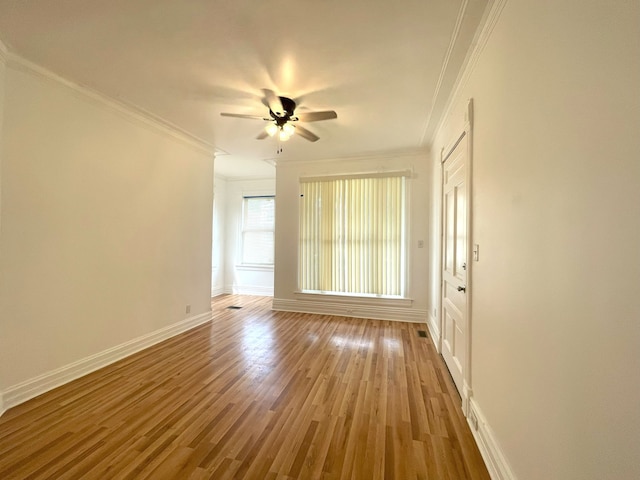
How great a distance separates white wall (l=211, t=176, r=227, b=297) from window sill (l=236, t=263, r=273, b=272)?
46cm

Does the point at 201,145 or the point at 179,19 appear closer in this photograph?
the point at 179,19

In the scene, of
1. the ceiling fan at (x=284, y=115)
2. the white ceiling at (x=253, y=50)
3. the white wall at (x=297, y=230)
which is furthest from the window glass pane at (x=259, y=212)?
the ceiling fan at (x=284, y=115)

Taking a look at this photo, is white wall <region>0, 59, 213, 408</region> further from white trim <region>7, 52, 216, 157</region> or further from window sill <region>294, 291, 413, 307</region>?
window sill <region>294, 291, 413, 307</region>

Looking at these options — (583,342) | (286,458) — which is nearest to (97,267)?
(286,458)

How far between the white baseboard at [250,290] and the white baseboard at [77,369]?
2.75 meters

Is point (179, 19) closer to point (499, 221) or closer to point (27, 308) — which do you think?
point (499, 221)

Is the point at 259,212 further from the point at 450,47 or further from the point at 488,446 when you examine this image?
the point at 488,446

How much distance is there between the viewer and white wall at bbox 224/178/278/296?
646 centimetres

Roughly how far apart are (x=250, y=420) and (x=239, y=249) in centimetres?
503

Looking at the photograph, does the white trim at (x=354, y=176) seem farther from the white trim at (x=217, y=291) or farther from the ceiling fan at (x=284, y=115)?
the white trim at (x=217, y=291)

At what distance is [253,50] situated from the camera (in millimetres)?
2037

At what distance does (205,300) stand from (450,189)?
12.5 ft

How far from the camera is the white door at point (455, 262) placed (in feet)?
7.33

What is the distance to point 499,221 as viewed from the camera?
1546 millimetres
